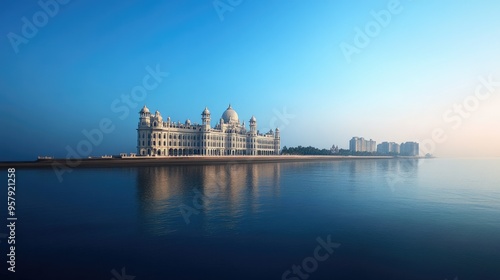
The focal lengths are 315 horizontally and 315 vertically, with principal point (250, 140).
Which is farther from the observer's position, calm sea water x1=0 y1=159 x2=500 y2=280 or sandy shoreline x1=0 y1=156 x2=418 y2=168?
sandy shoreline x1=0 y1=156 x2=418 y2=168

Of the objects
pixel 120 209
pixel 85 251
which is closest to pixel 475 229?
pixel 85 251

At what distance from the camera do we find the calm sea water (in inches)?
473

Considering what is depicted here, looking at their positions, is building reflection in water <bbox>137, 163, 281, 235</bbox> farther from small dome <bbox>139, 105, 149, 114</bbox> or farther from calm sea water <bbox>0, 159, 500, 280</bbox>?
small dome <bbox>139, 105, 149, 114</bbox>

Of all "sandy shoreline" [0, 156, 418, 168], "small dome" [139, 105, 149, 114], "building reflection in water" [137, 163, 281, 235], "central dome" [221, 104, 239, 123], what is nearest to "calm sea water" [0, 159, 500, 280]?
"building reflection in water" [137, 163, 281, 235]

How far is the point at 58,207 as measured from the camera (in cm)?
2273

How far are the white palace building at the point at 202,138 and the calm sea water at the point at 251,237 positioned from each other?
54.9 meters

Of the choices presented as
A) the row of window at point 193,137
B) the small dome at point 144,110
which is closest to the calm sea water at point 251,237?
the row of window at point 193,137

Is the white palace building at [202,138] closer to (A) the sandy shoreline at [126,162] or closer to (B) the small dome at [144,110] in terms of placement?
(B) the small dome at [144,110]

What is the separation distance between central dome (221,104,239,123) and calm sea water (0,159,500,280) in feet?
286

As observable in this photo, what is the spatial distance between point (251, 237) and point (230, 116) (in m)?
101

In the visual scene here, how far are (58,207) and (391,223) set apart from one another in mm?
22719

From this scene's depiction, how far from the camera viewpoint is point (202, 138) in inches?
3745

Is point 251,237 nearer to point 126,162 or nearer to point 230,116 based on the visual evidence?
point 126,162

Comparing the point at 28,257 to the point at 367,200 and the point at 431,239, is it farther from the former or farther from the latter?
the point at 367,200
